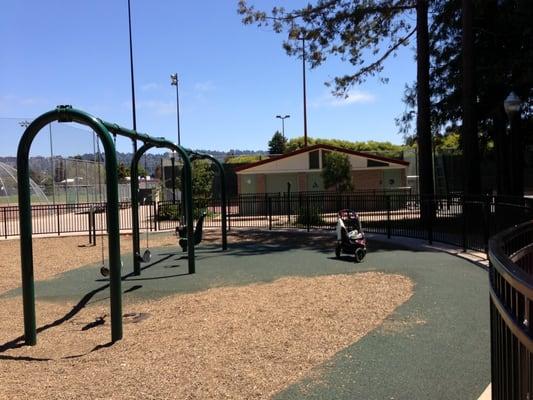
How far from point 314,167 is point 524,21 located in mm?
16512

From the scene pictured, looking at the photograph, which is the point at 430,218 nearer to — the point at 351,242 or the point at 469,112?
the point at 351,242

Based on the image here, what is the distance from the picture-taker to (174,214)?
26.3m

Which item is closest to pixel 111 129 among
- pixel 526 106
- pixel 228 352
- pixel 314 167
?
pixel 228 352

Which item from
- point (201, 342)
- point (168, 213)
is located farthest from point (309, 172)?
point (201, 342)

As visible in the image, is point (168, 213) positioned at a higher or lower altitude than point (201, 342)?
higher

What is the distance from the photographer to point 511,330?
8.25 feet

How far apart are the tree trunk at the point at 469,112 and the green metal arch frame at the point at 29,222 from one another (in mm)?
13112

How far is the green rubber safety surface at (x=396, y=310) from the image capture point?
4.56 metres

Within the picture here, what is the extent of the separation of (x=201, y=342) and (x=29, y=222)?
2.46 m

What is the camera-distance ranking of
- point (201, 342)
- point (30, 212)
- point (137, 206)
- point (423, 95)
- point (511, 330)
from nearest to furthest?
point (511, 330) → point (201, 342) → point (30, 212) → point (137, 206) → point (423, 95)

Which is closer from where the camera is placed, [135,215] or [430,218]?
[135,215]

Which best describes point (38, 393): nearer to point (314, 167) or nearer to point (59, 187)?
point (314, 167)

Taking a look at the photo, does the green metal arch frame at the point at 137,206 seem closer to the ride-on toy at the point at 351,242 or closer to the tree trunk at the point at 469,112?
the ride-on toy at the point at 351,242

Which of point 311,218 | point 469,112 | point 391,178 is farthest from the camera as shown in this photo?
point 391,178
